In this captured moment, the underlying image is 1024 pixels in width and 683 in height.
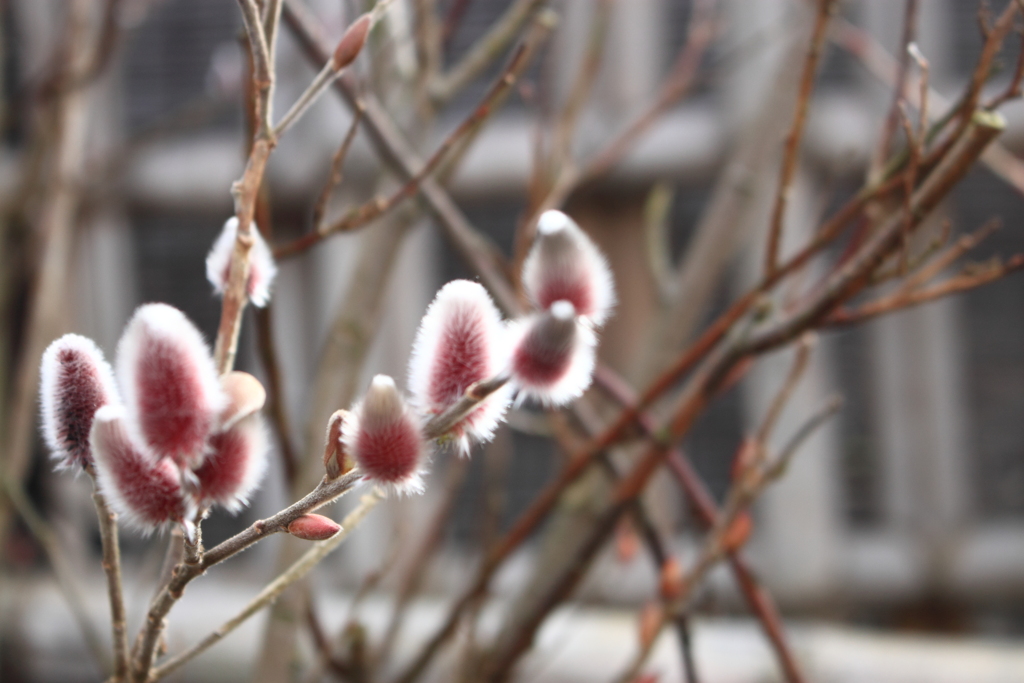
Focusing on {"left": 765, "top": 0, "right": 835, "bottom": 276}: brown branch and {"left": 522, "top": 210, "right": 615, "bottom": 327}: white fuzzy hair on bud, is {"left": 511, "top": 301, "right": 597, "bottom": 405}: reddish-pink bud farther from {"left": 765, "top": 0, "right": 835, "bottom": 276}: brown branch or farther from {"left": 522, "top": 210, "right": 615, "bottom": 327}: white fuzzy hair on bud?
{"left": 765, "top": 0, "right": 835, "bottom": 276}: brown branch

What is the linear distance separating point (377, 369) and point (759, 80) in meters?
0.63

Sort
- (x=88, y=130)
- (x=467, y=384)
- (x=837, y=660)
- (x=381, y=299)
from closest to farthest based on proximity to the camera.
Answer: (x=467, y=384)
(x=381, y=299)
(x=837, y=660)
(x=88, y=130)

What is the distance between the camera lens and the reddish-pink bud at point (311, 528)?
0.21 m

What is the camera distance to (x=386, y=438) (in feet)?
0.61

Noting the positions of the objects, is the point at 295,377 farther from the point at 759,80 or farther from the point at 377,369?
the point at 759,80

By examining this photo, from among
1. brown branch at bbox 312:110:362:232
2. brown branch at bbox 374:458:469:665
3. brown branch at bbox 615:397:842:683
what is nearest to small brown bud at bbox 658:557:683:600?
brown branch at bbox 615:397:842:683

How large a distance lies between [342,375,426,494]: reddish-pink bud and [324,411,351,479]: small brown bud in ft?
0.05

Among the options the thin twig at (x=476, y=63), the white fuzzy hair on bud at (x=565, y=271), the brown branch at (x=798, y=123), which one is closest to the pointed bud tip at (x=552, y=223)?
the white fuzzy hair on bud at (x=565, y=271)

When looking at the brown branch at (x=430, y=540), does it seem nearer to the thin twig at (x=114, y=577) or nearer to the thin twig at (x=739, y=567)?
the thin twig at (x=739, y=567)

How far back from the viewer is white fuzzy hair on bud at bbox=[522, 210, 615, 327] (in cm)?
19

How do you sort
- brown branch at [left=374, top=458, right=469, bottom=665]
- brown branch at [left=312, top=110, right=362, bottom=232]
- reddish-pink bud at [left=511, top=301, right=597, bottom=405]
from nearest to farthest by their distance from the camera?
1. reddish-pink bud at [left=511, top=301, right=597, bottom=405]
2. brown branch at [left=312, top=110, right=362, bottom=232]
3. brown branch at [left=374, top=458, right=469, bottom=665]

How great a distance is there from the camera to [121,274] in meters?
1.38

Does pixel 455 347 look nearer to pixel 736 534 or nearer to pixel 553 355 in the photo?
pixel 553 355

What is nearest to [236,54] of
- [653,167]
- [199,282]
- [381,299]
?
[199,282]
